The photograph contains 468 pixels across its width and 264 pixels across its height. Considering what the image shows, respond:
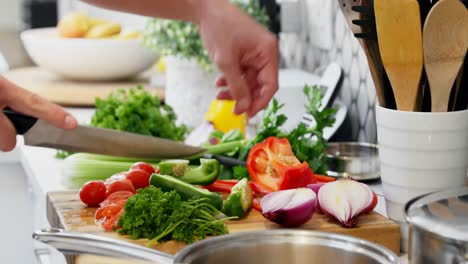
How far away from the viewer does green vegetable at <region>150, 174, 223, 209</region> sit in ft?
4.28

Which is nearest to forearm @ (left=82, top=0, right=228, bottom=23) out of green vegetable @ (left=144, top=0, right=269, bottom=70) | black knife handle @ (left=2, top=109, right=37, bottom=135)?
black knife handle @ (left=2, top=109, right=37, bottom=135)

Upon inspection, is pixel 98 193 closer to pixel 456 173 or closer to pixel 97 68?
pixel 456 173

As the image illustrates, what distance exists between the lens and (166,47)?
2.23 meters

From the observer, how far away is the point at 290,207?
120 cm

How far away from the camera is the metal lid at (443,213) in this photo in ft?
2.72

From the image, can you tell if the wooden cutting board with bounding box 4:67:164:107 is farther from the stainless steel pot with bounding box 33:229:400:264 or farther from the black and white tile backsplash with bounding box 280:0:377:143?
the stainless steel pot with bounding box 33:229:400:264

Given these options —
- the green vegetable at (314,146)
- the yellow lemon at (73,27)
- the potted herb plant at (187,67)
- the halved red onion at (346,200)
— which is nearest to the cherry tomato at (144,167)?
the green vegetable at (314,146)

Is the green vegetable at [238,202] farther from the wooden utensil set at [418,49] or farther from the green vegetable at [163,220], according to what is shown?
the wooden utensil set at [418,49]

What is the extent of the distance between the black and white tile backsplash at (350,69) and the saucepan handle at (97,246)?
96 cm

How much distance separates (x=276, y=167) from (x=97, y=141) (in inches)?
12.8

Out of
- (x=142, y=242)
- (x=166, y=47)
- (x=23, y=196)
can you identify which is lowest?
(x=23, y=196)

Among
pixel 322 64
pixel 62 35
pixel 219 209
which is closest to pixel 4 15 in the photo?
pixel 62 35

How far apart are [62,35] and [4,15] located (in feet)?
3.55

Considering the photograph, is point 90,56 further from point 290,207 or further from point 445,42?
point 445,42
